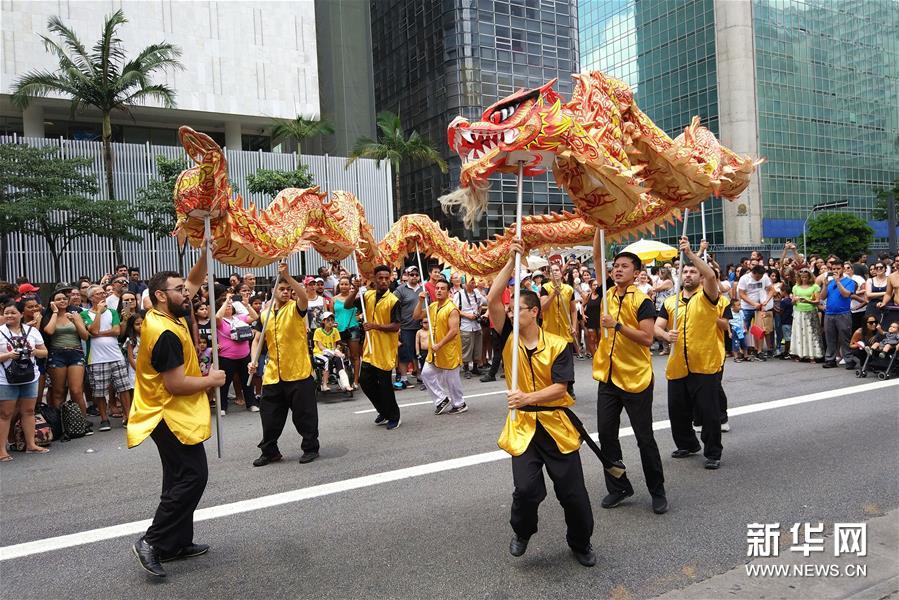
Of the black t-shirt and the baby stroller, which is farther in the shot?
the baby stroller

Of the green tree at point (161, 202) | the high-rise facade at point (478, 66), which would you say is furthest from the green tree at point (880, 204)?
the green tree at point (161, 202)

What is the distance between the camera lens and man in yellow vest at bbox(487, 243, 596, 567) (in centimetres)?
367

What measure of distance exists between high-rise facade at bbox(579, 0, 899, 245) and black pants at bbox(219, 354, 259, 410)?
43.2 meters

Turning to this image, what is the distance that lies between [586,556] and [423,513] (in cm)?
136

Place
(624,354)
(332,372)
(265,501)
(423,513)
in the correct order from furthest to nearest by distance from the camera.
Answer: (332,372), (265,501), (624,354), (423,513)

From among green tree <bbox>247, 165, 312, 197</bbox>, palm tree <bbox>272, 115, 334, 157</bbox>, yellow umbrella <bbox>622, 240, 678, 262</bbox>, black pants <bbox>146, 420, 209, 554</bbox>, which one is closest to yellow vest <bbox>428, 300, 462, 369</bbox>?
black pants <bbox>146, 420, 209, 554</bbox>

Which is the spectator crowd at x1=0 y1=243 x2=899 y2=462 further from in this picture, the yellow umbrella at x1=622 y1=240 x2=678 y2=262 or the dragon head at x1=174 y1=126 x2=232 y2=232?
the yellow umbrella at x1=622 y1=240 x2=678 y2=262

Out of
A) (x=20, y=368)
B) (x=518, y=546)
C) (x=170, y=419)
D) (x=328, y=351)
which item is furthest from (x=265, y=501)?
(x=328, y=351)

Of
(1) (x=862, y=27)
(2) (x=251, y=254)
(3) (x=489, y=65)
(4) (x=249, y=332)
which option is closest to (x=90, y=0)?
(3) (x=489, y=65)

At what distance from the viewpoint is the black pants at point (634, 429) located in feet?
15.1

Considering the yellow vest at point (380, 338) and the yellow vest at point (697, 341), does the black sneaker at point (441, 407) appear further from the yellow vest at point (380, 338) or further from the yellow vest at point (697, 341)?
the yellow vest at point (697, 341)

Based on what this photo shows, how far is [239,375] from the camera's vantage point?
938 cm

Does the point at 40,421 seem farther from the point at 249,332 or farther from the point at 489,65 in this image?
the point at 489,65

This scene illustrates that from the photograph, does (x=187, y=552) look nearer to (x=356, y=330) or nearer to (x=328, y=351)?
(x=328, y=351)
